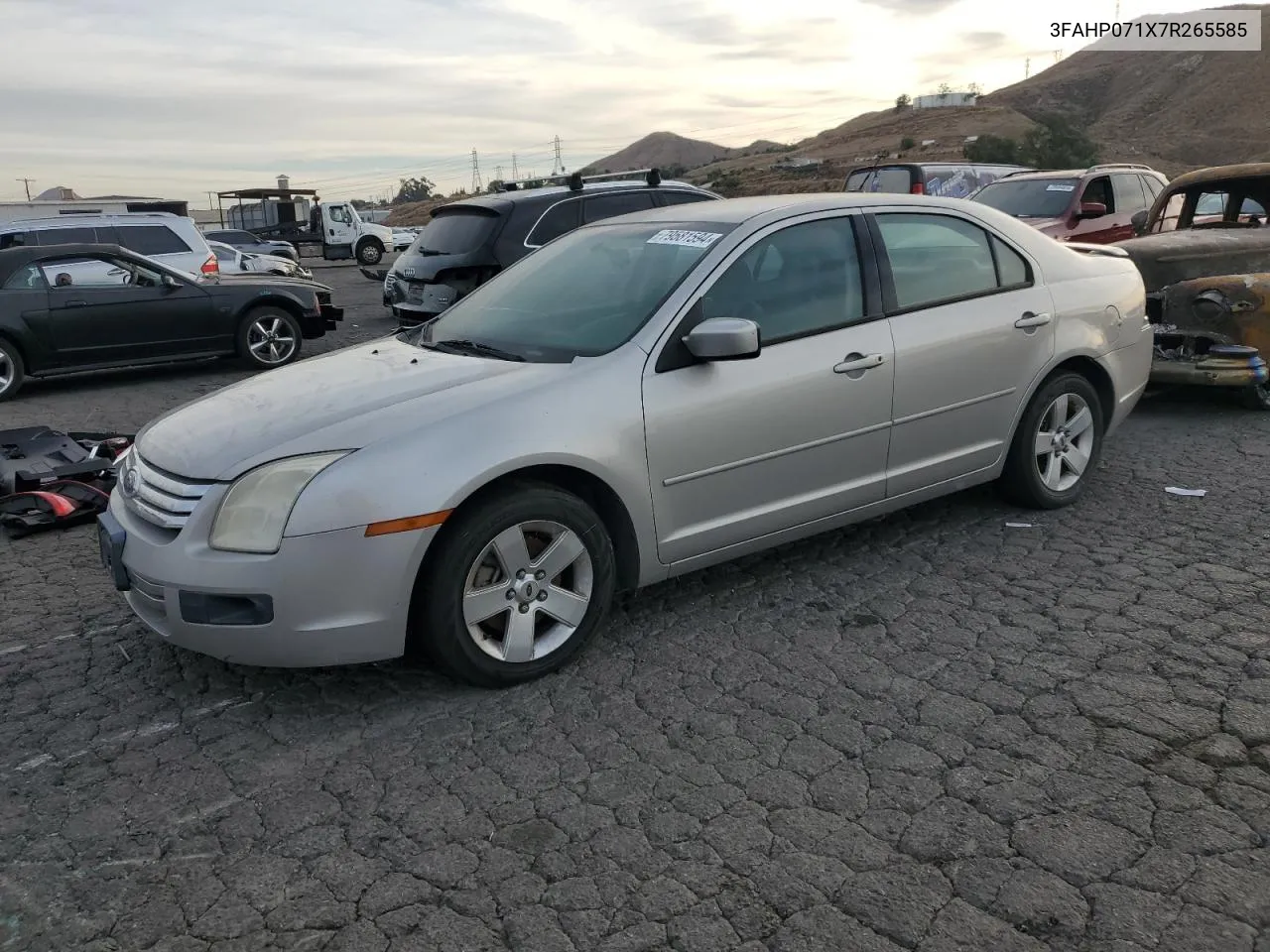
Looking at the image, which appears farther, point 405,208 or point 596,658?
point 405,208

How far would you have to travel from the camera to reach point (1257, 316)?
7215mm

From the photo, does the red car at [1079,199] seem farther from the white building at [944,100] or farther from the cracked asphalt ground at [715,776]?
the white building at [944,100]

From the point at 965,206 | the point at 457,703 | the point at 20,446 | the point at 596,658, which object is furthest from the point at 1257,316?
the point at 20,446

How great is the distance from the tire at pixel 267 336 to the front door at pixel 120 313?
327 millimetres

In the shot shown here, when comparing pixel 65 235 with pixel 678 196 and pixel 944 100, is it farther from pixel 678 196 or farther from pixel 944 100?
pixel 944 100

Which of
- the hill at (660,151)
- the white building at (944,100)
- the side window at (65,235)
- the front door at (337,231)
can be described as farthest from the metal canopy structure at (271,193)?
the hill at (660,151)

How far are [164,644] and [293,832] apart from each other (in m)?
1.58

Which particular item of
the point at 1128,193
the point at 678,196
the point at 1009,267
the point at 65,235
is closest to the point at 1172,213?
the point at 1128,193

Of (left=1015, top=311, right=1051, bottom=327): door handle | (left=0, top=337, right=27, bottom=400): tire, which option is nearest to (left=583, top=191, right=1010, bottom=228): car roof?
(left=1015, top=311, right=1051, bottom=327): door handle

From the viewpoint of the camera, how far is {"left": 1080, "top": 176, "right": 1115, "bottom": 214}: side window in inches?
505

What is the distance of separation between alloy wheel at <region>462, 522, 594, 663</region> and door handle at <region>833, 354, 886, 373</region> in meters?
1.40

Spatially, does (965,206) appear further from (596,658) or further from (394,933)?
(394,933)

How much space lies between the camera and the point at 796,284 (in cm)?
448

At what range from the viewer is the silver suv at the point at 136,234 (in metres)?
14.2
